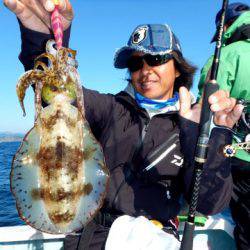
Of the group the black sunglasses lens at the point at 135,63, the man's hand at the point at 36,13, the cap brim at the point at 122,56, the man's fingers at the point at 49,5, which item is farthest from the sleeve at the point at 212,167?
the man's fingers at the point at 49,5

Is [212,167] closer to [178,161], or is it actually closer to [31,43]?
[178,161]

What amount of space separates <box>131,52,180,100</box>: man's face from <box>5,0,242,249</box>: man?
0.01 meters

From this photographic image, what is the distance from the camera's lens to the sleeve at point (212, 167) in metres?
3.68

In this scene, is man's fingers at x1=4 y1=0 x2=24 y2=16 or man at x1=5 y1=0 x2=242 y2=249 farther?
man at x1=5 y1=0 x2=242 y2=249

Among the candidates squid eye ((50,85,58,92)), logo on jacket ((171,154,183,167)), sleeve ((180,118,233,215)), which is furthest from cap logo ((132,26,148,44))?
squid eye ((50,85,58,92))

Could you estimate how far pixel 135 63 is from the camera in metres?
4.50

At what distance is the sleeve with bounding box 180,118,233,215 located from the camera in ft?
12.1

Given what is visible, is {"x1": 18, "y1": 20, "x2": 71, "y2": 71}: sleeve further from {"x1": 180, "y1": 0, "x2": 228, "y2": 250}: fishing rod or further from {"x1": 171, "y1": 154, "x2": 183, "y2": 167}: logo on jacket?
{"x1": 171, "y1": 154, "x2": 183, "y2": 167}: logo on jacket

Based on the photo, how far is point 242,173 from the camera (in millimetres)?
5285

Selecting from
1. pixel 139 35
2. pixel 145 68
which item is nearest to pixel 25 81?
pixel 145 68

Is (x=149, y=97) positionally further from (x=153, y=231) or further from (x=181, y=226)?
(x=181, y=226)

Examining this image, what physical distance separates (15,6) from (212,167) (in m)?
2.63

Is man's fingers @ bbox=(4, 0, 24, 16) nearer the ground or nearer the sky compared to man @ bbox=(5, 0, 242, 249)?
nearer the sky

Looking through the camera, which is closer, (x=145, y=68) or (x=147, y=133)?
(x=147, y=133)
